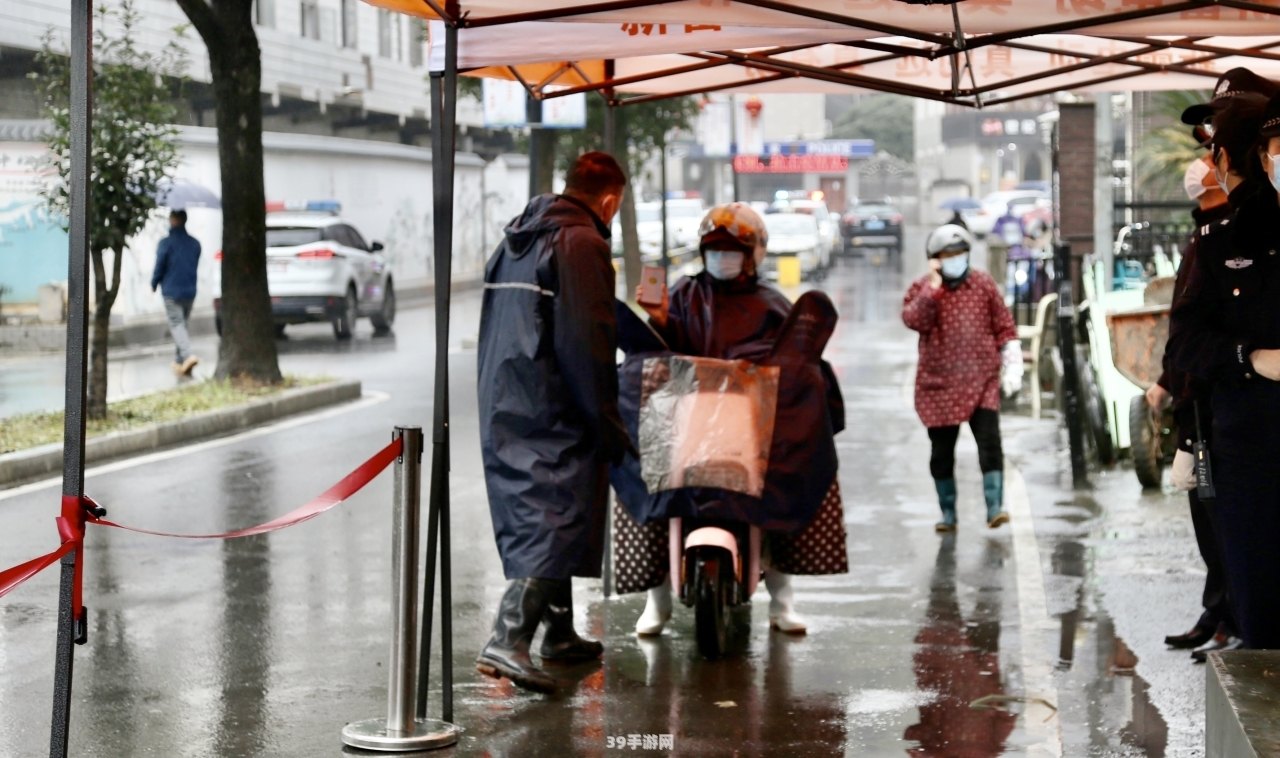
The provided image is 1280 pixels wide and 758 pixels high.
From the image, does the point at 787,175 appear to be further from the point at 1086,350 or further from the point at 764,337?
the point at 764,337

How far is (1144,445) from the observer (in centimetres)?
1176

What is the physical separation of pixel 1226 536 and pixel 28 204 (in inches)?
738

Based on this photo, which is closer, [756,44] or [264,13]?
[756,44]

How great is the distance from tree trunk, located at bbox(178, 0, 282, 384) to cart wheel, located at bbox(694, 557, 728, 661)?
12.0m

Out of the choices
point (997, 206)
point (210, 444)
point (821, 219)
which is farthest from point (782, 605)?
point (997, 206)

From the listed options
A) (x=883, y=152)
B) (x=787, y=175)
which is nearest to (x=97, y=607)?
(x=787, y=175)

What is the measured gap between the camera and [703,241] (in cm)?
771

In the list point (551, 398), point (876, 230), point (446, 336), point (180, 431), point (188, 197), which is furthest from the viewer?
point (876, 230)

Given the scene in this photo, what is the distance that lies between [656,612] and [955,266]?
356 cm

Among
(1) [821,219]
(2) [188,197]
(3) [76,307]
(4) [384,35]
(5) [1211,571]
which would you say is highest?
(4) [384,35]

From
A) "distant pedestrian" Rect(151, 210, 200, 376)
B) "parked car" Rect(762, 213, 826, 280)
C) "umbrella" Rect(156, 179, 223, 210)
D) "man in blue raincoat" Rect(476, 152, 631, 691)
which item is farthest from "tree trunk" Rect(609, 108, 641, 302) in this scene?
"man in blue raincoat" Rect(476, 152, 631, 691)

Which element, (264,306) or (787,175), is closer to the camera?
(264,306)

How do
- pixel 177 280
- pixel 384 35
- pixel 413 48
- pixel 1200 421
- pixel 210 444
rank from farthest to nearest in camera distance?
pixel 413 48
pixel 384 35
pixel 177 280
pixel 210 444
pixel 1200 421

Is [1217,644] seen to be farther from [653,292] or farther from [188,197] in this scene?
[188,197]
